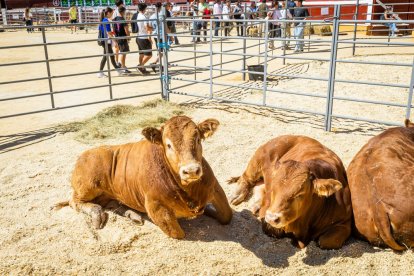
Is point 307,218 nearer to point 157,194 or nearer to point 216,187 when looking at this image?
point 216,187

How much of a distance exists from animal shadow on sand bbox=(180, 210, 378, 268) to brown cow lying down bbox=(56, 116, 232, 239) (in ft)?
0.42

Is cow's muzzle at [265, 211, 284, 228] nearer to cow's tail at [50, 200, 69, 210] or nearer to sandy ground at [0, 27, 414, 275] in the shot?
sandy ground at [0, 27, 414, 275]

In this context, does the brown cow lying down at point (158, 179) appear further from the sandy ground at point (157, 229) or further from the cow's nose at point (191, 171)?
the sandy ground at point (157, 229)

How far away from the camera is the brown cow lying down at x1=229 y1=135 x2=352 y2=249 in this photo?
3059 millimetres

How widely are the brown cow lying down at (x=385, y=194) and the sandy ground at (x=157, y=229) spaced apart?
15 centimetres

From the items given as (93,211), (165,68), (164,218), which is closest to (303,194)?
(164,218)

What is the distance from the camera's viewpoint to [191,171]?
3.12 meters

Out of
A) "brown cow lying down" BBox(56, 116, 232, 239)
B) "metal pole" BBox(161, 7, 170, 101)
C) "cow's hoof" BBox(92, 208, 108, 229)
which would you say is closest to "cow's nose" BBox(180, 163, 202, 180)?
"brown cow lying down" BBox(56, 116, 232, 239)

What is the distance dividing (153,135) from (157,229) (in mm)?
961

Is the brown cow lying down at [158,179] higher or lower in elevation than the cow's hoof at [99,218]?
higher

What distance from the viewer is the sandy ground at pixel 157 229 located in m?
3.28

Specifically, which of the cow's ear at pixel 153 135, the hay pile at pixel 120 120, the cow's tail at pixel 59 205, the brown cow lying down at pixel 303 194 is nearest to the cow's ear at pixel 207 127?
the cow's ear at pixel 153 135

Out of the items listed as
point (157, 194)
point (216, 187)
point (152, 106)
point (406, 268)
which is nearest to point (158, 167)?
point (157, 194)

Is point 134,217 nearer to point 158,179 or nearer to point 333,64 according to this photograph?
point 158,179
